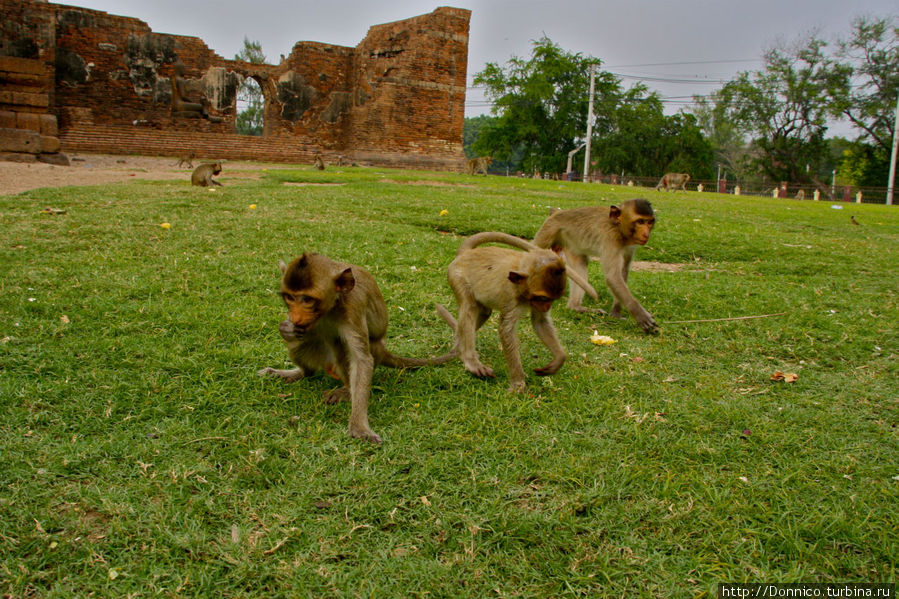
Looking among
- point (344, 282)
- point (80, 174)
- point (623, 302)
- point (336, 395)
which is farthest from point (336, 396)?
point (80, 174)

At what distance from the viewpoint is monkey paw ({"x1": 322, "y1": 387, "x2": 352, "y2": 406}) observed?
332cm

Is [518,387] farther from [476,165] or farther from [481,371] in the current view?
[476,165]

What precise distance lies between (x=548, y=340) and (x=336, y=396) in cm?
143

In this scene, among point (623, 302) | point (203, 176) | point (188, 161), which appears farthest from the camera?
point (188, 161)

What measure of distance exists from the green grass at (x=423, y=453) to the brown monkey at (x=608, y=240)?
0.27m

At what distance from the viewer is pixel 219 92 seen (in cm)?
2528

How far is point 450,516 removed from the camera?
232cm

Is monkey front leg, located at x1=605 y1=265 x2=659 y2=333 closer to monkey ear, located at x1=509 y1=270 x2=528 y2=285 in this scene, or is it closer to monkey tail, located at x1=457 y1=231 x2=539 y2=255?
monkey tail, located at x1=457 y1=231 x2=539 y2=255

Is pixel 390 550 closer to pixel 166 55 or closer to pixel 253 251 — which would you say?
pixel 253 251

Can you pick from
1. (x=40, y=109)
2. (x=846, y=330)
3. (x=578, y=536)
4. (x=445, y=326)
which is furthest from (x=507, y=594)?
(x=40, y=109)

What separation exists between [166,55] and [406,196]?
17403 mm

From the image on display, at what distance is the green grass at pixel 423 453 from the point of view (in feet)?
6.81

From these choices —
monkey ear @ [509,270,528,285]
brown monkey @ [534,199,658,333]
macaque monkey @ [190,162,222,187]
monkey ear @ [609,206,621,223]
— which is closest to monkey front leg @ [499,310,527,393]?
monkey ear @ [509,270,528,285]

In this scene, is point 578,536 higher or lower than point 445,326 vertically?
lower
